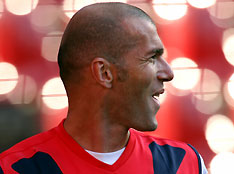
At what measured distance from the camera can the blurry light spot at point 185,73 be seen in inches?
81.0

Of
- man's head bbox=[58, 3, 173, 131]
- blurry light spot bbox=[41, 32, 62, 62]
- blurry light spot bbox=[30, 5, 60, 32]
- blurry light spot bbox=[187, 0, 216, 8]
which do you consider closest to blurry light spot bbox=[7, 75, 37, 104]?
blurry light spot bbox=[41, 32, 62, 62]

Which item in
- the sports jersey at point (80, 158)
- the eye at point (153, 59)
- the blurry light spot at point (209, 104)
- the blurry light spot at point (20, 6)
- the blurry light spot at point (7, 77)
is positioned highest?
the eye at point (153, 59)

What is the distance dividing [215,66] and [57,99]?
0.85 meters

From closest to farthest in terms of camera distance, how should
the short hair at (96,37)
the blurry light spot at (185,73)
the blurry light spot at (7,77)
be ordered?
1. the short hair at (96,37)
2. the blurry light spot at (7,77)
3. the blurry light spot at (185,73)

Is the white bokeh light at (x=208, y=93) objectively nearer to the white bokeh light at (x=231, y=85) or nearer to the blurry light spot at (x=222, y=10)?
the white bokeh light at (x=231, y=85)

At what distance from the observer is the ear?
1.25 metres

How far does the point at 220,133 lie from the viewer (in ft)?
6.94

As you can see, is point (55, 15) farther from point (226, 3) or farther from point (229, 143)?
point (229, 143)

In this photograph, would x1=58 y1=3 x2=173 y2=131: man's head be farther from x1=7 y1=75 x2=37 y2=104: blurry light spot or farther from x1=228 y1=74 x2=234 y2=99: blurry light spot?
Result: x1=228 y1=74 x2=234 y2=99: blurry light spot

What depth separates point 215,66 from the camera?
2088mm

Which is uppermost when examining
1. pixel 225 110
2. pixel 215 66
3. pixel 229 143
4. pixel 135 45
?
pixel 135 45


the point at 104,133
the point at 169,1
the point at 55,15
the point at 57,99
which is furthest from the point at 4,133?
the point at 169,1

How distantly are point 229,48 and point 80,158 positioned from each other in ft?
3.90

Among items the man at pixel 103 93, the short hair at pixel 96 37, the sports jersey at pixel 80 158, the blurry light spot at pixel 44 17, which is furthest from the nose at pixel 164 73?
the blurry light spot at pixel 44 17
